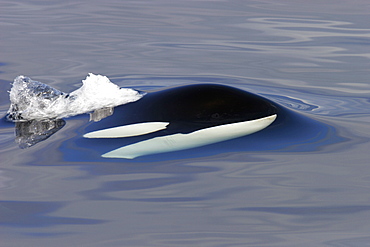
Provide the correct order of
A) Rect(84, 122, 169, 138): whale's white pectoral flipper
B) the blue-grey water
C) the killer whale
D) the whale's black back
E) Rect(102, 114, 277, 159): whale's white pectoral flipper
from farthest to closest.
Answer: the whale's black back, Rect(84, 122, 169, 138): whale's white pectoral flipper, the killer whale, Rect(102, 114, 277, 159): whale's white pectoral flipper, the blue-grey water

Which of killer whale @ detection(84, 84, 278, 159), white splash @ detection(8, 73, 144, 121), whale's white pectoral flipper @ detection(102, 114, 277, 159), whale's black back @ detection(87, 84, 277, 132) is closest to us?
whale's white pectoral flipper @ detection(102, 114, 277, 159)

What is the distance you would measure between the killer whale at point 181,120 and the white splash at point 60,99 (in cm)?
41

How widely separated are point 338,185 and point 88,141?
2.49 meters

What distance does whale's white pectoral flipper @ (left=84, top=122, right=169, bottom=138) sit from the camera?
612 centimetres

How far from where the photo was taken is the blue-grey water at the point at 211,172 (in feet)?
13.2

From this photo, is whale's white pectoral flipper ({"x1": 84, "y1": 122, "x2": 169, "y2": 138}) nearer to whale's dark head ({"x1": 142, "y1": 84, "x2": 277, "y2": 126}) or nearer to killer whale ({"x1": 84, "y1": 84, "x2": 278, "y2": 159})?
killer whale ({"x1": 84, "y1": 84, "x2": 278, "y2": 159})

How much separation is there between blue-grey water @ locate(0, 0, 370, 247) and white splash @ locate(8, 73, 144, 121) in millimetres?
281

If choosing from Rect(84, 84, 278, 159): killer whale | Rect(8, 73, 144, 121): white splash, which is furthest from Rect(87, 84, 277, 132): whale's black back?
Rect(8, 73, 144, 121): white splash

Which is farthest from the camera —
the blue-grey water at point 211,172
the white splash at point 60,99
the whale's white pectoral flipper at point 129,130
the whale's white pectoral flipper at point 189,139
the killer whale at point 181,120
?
the white splash at point 60,99

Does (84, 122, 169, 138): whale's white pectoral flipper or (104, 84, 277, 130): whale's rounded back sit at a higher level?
(104, 84, 277, 130): whale's rounded back

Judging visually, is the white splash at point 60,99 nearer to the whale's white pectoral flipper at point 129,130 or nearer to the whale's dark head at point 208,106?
the whale's dark head at point 208,106

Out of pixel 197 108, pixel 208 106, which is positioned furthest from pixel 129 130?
pixel 208 106

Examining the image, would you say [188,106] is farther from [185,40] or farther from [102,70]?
[185,40]

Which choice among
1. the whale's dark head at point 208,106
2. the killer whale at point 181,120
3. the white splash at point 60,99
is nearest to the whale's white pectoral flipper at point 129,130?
the killer whale at point 181,120
